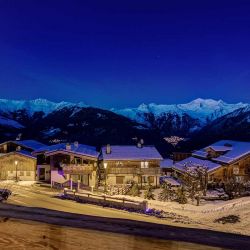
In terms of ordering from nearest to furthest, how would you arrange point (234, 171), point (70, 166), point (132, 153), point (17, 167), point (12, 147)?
1. point (70, 166)
2. point (132, 153)
3. point (234, 171)
4. point (17, 167)
5. point (12, 147)

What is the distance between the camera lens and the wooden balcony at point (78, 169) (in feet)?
171

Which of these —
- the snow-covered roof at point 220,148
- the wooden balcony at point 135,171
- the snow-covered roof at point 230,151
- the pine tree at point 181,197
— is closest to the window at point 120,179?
the wooden balcony at point 135,171

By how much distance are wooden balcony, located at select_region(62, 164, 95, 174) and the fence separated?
9854 mm

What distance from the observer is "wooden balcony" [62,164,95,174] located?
52250mm

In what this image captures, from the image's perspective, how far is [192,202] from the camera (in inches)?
1580

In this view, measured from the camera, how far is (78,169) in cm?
5278

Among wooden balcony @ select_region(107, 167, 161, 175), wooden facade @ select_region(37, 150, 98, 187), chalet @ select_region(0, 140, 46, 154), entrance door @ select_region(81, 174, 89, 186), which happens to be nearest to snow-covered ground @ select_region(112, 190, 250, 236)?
wooden balcony @ select_region(107, 167, 161, 175)

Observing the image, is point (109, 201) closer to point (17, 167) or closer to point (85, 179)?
point (85, 179)

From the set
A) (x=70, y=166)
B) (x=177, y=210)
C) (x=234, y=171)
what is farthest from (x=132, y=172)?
(x=177, y=210)

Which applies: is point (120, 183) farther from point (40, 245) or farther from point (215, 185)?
point (40, 245)

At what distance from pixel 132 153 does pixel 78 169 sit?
309 inches

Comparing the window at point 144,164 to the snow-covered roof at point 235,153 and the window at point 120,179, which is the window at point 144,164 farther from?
the snow-covered roof at point 235,153

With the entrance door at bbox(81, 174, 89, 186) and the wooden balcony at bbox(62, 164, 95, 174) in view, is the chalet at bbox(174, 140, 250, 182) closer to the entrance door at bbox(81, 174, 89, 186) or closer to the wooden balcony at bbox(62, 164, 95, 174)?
the wooden balcony at bbox(62, 164, 95, 174)

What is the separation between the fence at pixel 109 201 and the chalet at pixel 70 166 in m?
10.1
